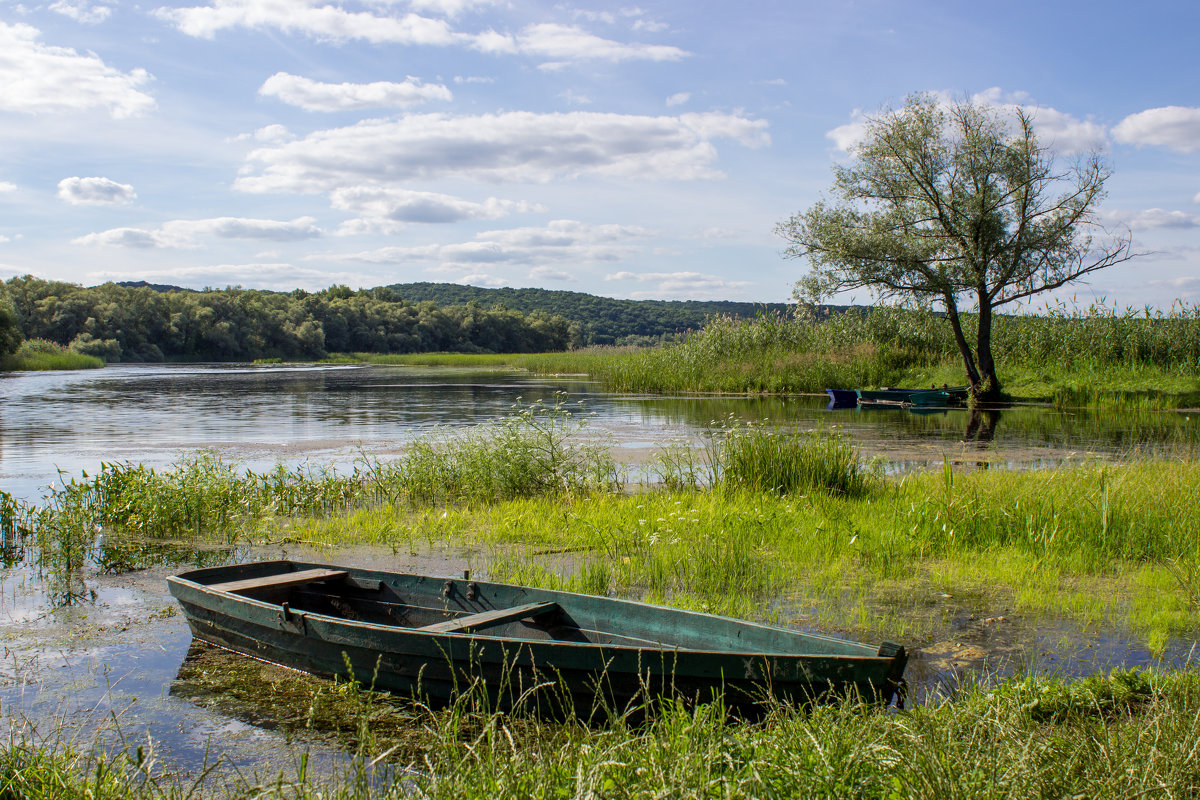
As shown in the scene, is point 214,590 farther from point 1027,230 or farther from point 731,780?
point 1027,230

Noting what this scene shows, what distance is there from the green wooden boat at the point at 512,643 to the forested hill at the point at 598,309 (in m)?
91.3

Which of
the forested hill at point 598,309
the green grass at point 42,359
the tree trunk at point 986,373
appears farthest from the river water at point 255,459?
the forested hill at point 598,309

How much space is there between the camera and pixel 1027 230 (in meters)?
25.4

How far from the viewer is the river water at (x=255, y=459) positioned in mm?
5094

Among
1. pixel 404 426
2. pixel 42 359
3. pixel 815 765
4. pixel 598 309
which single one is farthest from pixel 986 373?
pixel 598 309

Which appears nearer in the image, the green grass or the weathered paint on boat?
the weathered paint on boat

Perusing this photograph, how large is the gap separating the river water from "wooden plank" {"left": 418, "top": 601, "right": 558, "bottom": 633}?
91cm

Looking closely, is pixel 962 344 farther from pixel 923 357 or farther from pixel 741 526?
pixel 741 526

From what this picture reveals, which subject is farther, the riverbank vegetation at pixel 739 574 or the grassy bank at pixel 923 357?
the grassy bank at pixel 923 357

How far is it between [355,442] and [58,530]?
8327 millimetres

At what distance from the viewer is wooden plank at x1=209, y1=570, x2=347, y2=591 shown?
20.6 ft

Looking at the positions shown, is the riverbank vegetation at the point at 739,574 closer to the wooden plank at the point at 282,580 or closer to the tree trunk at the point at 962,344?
the wooden plank at the point at 282,580

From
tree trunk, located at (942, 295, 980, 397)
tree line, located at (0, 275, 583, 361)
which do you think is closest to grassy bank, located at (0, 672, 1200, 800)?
tree trunk, located at (942, 295, 980, 397)

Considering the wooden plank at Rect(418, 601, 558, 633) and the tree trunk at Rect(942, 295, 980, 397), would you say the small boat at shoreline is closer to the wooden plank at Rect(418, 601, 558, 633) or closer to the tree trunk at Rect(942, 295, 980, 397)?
the tree trunk at Rect(942, 295, 980, 397)
